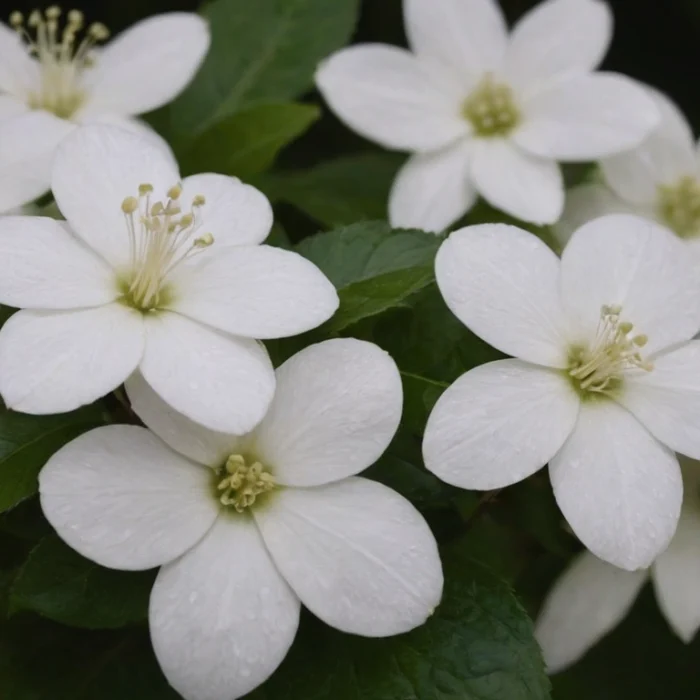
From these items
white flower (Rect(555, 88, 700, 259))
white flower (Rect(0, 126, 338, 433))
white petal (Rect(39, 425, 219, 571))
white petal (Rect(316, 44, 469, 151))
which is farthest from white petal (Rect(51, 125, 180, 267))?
white flower (Rect(555, 88, 700, 259))

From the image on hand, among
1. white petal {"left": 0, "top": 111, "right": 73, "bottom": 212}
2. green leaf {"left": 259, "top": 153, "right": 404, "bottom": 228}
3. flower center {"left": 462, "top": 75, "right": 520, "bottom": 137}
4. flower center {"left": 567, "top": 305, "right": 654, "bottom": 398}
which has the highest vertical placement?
white petal {"left": 0, "top": 111, "right": 73, "bottom": 212}

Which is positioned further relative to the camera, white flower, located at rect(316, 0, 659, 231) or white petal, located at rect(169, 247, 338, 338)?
white flower, located at rect(316, 0, 659, 231)

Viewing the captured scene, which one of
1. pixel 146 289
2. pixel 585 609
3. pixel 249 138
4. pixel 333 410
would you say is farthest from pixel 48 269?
pixel 585 609

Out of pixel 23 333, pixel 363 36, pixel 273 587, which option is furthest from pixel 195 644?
pixel 363 36

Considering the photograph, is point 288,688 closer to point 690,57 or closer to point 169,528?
point 169,528

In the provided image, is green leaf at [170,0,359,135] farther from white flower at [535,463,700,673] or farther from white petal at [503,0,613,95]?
white flower at [535,463,700,673]

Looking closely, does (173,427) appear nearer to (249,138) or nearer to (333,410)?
(333,410)

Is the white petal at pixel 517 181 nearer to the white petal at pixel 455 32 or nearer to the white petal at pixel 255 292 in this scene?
the white petal at pixel 455 32

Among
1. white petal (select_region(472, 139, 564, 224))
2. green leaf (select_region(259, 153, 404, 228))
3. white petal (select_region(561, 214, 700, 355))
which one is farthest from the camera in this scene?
green leaf (select_region(259, 153, 404, 228))
